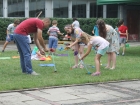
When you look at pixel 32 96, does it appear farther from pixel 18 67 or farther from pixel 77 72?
pixel 18 67

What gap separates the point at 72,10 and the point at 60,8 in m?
1.16

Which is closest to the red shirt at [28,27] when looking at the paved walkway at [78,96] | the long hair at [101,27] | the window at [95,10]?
the long hair at [101,27]

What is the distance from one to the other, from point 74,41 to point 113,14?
20.4 meters

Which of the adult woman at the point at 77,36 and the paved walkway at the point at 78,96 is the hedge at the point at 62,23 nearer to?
the adult woman at the point at 77,36

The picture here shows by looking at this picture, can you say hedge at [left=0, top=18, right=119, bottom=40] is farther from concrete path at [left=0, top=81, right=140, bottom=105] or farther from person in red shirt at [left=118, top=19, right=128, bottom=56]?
concrete path at [left=0, top=81, right=140, bottom=105]

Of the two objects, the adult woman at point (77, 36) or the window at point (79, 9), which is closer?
the adult woman at point (77, 36)

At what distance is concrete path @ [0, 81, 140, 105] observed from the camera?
22.7 ft

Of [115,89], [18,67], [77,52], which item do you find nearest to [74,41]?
[77,52]

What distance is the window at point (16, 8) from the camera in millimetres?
27312

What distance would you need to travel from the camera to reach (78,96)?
743 cm

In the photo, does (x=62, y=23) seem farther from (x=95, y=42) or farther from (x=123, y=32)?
(x=95, y=42)

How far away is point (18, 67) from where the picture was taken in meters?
11.5

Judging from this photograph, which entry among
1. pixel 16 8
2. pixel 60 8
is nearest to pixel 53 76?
pixel 16 8

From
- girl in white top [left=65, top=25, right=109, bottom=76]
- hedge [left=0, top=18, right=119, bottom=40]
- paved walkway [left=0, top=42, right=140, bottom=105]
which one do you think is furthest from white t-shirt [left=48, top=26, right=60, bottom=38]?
hedge [left=0, top=18, right=119, bottom=40]
